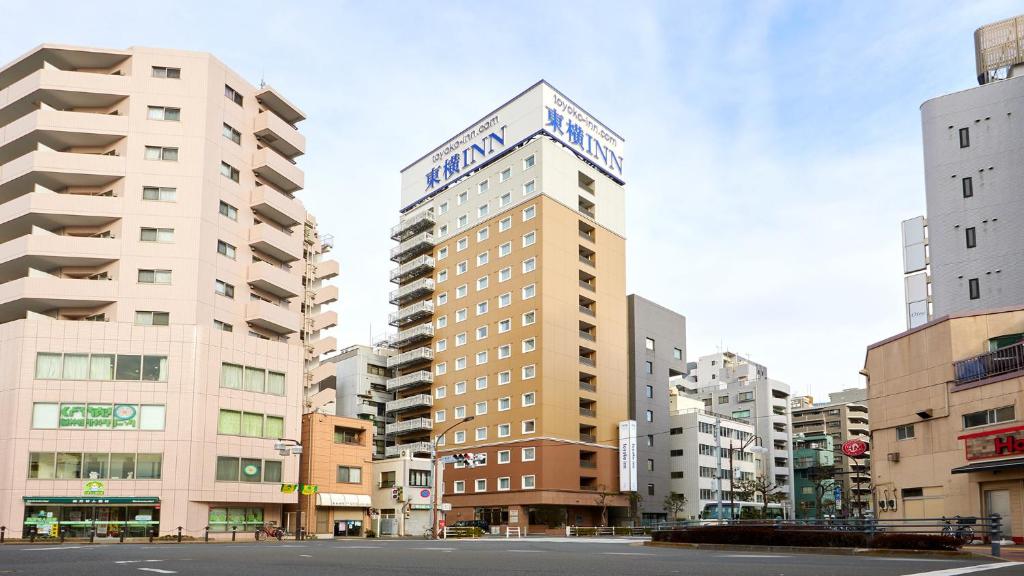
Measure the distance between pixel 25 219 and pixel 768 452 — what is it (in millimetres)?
112536

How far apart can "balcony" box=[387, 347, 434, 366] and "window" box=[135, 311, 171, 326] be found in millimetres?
46345

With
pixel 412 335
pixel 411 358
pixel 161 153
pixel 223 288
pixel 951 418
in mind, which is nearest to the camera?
pixel 951 418

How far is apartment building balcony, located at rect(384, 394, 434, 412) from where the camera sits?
362ft

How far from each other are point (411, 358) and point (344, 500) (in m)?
33.7

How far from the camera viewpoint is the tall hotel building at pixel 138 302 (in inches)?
2500

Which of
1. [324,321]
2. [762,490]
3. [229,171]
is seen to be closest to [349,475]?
[229,171]

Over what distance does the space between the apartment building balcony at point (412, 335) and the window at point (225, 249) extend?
40.7 m

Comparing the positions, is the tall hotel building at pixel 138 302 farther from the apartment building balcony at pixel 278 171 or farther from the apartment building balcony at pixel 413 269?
the apartment building balcony at pixel 413 269

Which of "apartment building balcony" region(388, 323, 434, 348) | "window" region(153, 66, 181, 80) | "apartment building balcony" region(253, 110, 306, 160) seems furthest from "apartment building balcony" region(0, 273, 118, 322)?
"apartment building balcony" region(388, 323, 434, 348)

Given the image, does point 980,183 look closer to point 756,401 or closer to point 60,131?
point 60,131

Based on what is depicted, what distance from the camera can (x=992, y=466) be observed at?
132 ft

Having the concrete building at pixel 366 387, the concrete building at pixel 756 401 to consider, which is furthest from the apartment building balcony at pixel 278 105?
the concrete building at pixel 756 401

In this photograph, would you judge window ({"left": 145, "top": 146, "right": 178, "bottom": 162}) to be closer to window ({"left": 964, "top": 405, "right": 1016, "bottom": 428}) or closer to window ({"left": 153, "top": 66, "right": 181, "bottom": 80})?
window ({"left": 153, "top": 66, "right": 181, "bottom": 80})

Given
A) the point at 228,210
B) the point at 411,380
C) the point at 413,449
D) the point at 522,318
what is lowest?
the point at 413,449
